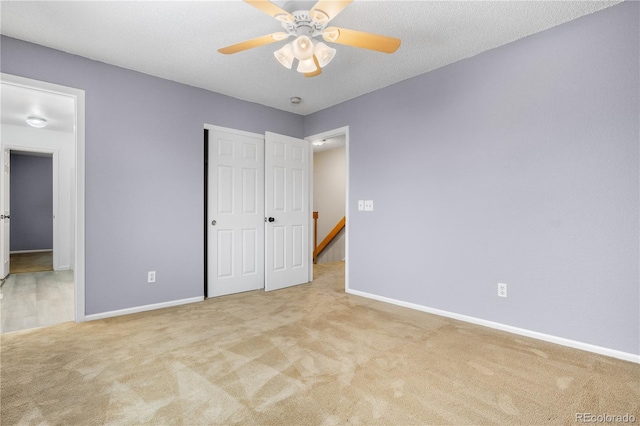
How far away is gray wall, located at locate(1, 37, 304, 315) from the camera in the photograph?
2973 millimetres

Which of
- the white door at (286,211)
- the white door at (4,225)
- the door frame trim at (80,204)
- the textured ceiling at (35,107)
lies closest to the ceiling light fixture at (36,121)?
the textured ceiling at (35,107)

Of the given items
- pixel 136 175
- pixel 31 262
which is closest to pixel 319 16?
pixel 136 175

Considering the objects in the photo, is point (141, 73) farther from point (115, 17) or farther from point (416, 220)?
point (416, 220)

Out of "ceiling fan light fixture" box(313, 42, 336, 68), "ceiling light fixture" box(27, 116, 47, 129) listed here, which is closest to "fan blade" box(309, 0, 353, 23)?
"ceiling fan light fixture" box(313, 42, 336, 68)

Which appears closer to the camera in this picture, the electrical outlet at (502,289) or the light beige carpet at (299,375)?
the light beige carpet at (299,375)

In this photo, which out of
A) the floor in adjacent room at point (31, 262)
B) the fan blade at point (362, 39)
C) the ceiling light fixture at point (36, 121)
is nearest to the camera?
the fan blade at point (362, 39)

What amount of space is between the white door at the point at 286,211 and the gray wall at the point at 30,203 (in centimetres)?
764

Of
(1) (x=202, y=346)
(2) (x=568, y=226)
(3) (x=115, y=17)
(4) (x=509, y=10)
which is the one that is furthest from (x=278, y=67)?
(2) (x=568, y=226)

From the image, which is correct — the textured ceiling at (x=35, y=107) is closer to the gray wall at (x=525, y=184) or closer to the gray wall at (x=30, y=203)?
the gray wall at (x=30, y=203)

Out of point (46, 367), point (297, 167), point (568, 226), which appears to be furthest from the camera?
point (297, 167)

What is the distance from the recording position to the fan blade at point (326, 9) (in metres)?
1.72

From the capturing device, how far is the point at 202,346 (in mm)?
2395

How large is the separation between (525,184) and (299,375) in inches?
93.3

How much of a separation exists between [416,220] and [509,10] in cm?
195
